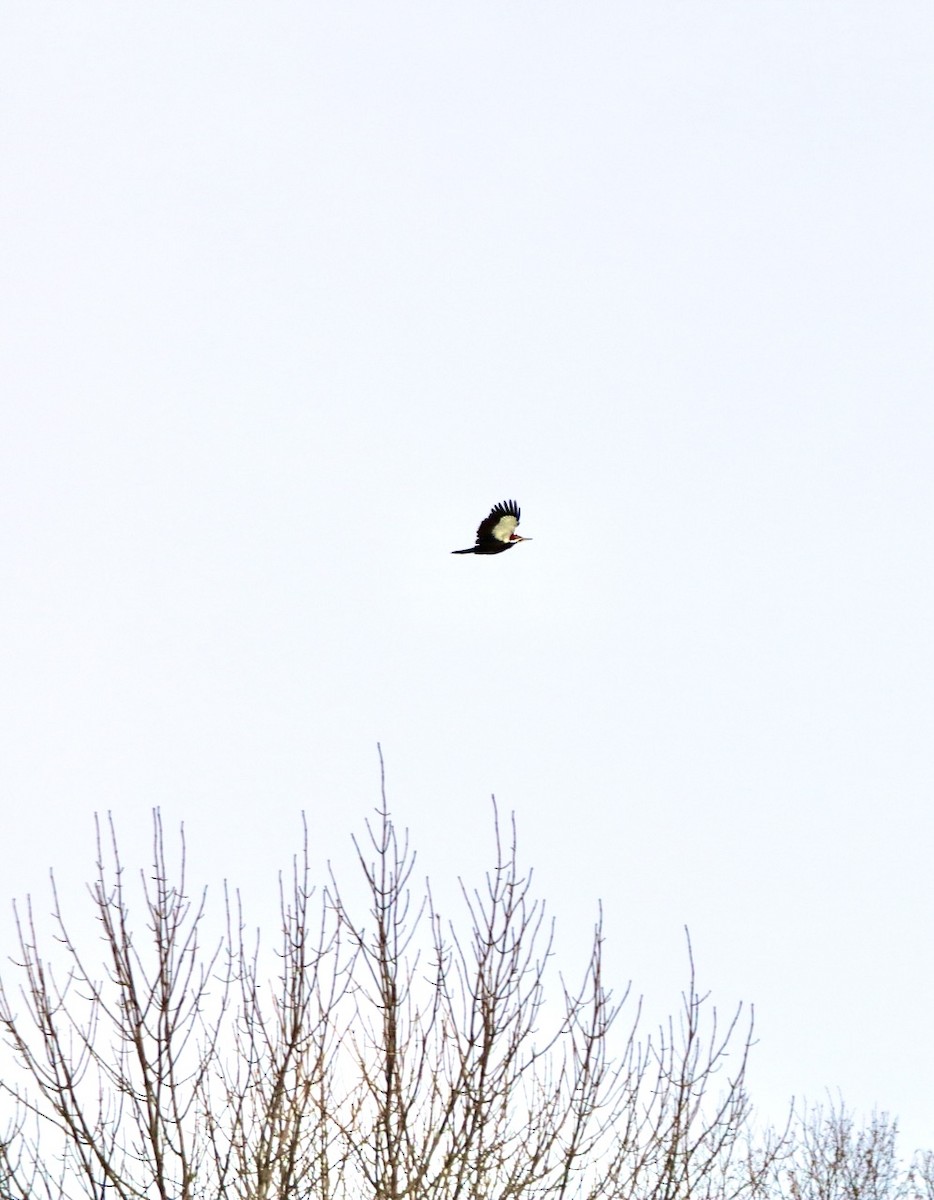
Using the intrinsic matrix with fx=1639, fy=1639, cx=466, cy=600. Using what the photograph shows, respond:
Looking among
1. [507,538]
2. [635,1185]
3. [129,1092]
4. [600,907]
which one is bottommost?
[635,1185]

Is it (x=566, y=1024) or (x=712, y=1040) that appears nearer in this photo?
(x=566, y=1024)

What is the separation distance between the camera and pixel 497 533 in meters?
17.1

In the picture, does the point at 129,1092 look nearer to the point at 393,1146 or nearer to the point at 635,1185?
the point at 393,1146

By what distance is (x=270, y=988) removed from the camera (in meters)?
9.02

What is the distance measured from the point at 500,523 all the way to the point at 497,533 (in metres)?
0.13

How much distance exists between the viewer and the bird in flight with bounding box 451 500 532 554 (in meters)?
17.1

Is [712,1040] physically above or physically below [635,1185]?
above

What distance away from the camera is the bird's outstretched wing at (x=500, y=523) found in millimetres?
17141

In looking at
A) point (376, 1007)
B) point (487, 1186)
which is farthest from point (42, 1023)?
point (487, 1186)

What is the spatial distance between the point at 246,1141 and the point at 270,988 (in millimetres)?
919

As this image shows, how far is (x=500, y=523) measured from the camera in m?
17.2

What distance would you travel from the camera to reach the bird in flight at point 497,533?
56.2ft

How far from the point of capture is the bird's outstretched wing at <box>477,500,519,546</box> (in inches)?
675

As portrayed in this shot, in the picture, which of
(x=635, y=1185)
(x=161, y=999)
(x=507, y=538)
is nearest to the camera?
(x=161, y=999)
